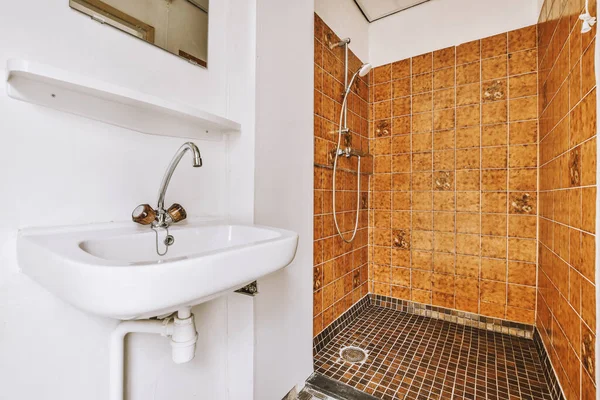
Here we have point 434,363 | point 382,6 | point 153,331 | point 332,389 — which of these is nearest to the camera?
point 153,331

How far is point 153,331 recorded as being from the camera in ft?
2.43

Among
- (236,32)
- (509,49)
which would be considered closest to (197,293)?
(236,32)

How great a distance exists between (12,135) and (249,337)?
0.89m

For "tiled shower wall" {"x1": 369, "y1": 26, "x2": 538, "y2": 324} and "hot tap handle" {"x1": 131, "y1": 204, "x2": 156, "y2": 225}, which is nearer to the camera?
"hot tap handle" {"x1": 131, "y1": 204, "x2": 156, "y2": 225}

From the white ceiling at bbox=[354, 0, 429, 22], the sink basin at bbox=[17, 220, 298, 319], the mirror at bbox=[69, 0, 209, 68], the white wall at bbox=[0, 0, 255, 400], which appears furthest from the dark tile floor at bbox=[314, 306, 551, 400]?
the white ceiling at bbox=[354, 0, 429, 22]

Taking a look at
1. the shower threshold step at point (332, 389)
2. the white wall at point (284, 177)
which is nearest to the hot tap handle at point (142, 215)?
the white wall at point (284, 177)

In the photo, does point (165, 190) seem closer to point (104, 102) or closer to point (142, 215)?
point (142, 215)

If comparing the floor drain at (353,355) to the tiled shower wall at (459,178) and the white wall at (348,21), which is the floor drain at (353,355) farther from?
the white wall at (348,21)

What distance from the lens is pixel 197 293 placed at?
50 centimetres

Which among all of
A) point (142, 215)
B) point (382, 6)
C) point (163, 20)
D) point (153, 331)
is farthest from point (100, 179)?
point (382, 6)

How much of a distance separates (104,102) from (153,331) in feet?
2.08

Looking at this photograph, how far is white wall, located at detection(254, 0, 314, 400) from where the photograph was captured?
108cm

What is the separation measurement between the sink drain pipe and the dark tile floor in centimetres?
91

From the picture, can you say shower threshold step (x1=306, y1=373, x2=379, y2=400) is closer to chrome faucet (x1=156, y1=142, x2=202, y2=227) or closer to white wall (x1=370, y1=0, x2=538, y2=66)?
chrome faucet (x1=156, y1=142, x2=202, y2=227)
